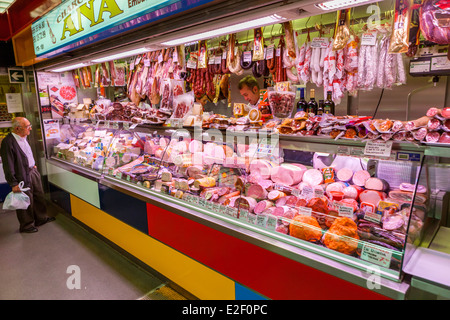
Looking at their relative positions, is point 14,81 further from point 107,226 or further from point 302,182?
point 302,182

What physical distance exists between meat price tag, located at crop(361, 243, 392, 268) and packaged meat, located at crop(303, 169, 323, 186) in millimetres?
840

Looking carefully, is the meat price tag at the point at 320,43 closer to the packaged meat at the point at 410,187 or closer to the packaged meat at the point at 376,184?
the packaged meat at the point at 376,184

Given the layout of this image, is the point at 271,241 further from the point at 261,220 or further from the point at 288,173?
the point at 288,173

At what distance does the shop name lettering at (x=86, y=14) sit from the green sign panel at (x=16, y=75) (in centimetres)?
241

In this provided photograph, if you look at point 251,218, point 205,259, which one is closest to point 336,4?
point 251,218

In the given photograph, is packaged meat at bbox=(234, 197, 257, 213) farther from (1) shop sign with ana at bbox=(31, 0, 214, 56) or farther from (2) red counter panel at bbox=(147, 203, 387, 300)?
(1) shop sign with ana at bbox=(31, 0, 214, 56)

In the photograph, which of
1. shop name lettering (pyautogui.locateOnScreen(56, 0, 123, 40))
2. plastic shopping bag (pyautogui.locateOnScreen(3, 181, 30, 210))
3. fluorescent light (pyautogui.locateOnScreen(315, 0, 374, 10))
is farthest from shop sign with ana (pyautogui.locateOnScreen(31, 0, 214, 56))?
plastic shopping bag (pyautogui.locateOnScreen(3, 181, 30, 210))

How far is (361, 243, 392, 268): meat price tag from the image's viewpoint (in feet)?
5.80

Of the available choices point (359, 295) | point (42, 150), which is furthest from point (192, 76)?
point (42, 150)

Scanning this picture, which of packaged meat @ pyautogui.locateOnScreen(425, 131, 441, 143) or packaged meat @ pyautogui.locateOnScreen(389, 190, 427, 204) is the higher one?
packaged meat @ pyautogui.locateOnScreen(425, 131, 441, 143)

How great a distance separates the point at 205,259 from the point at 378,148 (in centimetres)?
178

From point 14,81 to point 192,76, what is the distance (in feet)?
13.5

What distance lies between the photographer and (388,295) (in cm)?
165
